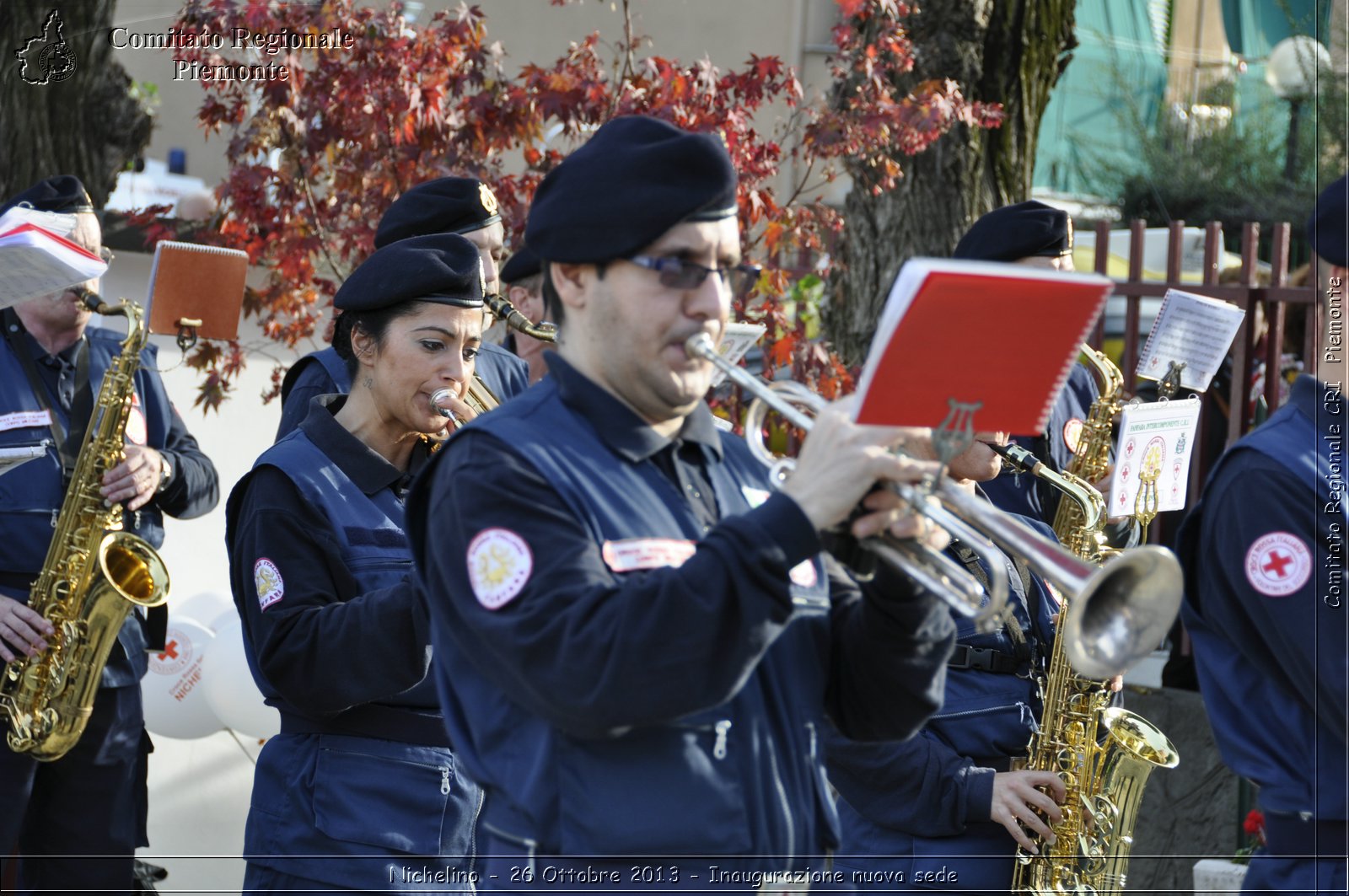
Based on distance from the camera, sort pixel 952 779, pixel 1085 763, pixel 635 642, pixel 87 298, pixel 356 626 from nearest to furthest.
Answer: pixel 635 642 < pixel 356 626 < pixel 952 779 < pixel 1085 763 < pixel 87 298

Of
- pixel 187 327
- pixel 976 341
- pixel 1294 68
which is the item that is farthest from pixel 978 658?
pixel 1294 68

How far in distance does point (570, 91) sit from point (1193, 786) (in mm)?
4238

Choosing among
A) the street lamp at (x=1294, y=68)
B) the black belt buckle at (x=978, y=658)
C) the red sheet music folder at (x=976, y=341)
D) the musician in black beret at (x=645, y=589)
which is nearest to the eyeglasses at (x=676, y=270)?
the musician in black beret at (x=645, y=589)

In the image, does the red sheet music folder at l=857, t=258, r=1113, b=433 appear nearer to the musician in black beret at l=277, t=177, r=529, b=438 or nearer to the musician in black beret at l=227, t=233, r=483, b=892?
the musician in black beret at l=227, t=233, r=483, b=892

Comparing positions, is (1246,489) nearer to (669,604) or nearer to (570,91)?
(669,604)

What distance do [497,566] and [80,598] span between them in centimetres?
339

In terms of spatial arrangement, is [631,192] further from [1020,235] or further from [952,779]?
[1020,235]

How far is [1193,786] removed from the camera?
728cm

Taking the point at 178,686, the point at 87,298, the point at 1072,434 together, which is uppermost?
the point at 87,298

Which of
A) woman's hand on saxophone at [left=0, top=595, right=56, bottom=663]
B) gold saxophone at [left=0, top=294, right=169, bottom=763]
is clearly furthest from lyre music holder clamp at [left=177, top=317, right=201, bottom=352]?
woman's hand on saxophone at [left=0, top=595, right=56, bottom=663]

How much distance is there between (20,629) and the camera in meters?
5.14

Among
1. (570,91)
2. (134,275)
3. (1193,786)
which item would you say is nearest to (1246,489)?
(570,91)

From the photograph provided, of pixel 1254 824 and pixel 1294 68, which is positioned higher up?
pixel 1294 68

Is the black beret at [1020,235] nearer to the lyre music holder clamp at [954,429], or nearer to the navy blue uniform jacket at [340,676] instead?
the navy blue uniform jacket at [340,676]
